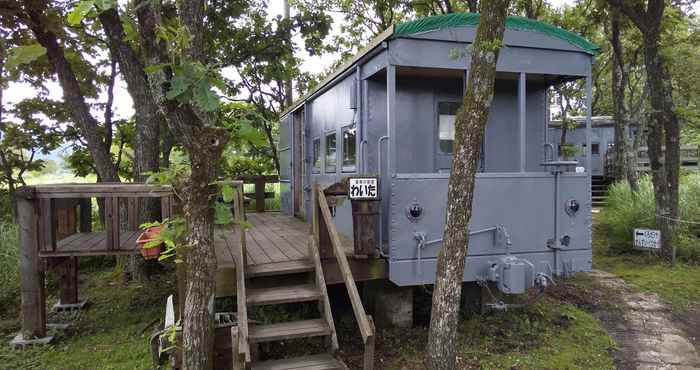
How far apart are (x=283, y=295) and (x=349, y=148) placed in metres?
2.55

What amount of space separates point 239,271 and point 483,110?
259 centimetres

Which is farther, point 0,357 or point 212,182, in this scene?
point 0,357

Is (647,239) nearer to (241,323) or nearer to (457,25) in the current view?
(457,25)

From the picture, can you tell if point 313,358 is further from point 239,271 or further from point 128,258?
point 128,258

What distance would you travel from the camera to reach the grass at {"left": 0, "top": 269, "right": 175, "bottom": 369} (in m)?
4.75

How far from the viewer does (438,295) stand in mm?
3783

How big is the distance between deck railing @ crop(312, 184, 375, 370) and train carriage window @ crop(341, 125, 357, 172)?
4.63 feet

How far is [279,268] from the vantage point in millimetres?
4730

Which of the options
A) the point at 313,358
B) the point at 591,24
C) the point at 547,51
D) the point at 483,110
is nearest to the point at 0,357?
the point at 313,358

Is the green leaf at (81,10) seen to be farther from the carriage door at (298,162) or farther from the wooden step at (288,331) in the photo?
the carriage door at (298,162)

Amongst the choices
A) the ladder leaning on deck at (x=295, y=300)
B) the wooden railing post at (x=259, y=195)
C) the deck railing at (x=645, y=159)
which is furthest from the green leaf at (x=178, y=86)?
the deck railing at (x=645, y=159)

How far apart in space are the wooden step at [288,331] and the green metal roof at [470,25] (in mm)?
2887

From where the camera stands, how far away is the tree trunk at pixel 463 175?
3.67m

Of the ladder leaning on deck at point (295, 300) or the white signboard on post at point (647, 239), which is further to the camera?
the white signboard on post at point (647, 239)
